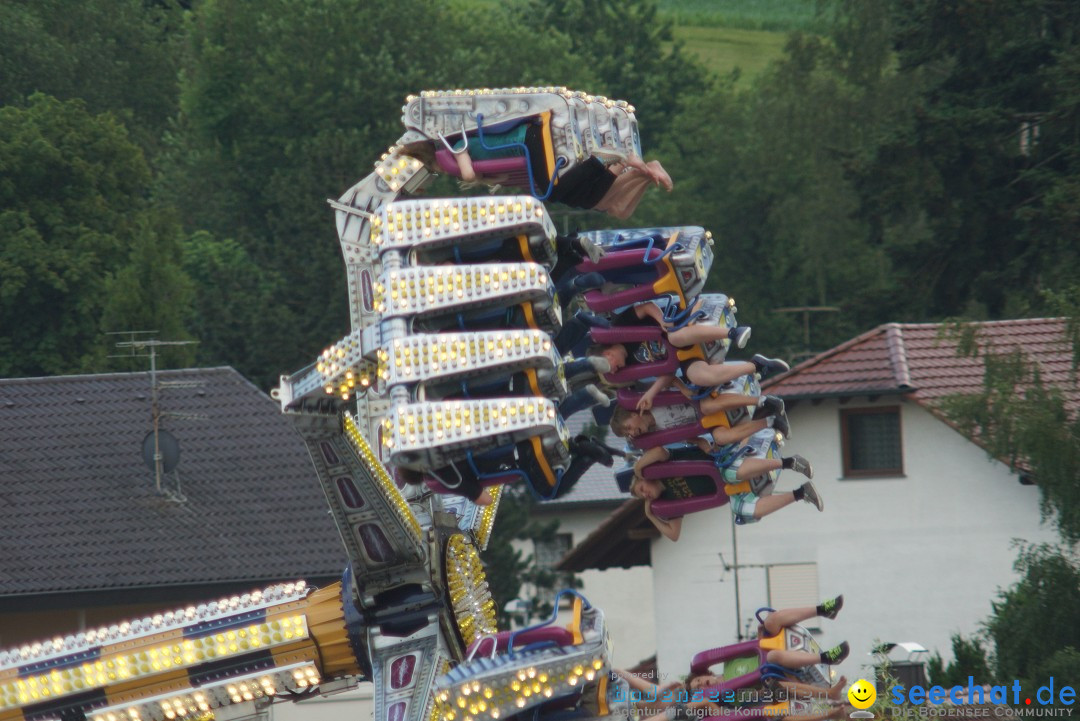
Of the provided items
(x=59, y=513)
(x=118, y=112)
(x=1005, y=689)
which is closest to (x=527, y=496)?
(x=59, y=513)

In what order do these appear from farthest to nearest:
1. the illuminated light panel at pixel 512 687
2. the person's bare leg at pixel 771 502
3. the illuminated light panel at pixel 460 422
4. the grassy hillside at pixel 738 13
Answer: the grassy hillside at pixel 738 13 → the person's bare leg at pixel 771 502 → the illuminated light panel at pixel 512 687 → the illuminated light panel at pixel 460 422

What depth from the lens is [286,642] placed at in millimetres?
17453

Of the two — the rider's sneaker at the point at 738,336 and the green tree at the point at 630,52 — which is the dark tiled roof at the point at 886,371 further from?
the green tree at the point at 630,52

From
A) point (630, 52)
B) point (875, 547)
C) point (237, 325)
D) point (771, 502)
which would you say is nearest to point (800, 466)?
point (771, 502)

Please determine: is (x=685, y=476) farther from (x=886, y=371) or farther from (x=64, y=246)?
(x=64, y=246)

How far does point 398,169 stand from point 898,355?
18015 mm

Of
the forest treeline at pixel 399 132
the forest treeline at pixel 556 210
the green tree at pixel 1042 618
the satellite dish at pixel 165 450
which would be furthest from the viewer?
the forest treeline at pixel 399 132

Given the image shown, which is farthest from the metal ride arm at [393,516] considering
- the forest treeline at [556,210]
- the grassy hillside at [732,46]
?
the grassy hillside at [732,46]

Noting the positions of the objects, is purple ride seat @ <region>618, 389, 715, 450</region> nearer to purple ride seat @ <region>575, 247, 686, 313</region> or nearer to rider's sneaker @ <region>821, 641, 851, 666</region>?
purple ride seat @ <region>575, 247, 686, 313</region>

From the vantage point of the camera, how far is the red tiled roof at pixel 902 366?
33406mm

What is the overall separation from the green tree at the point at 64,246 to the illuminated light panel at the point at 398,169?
107 ft

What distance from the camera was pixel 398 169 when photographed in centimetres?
1761

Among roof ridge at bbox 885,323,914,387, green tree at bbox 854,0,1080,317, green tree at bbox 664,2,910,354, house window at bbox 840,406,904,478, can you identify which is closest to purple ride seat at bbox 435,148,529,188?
roof ridge at bbox 885,323,914,387

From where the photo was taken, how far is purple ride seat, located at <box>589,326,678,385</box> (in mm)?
17359
